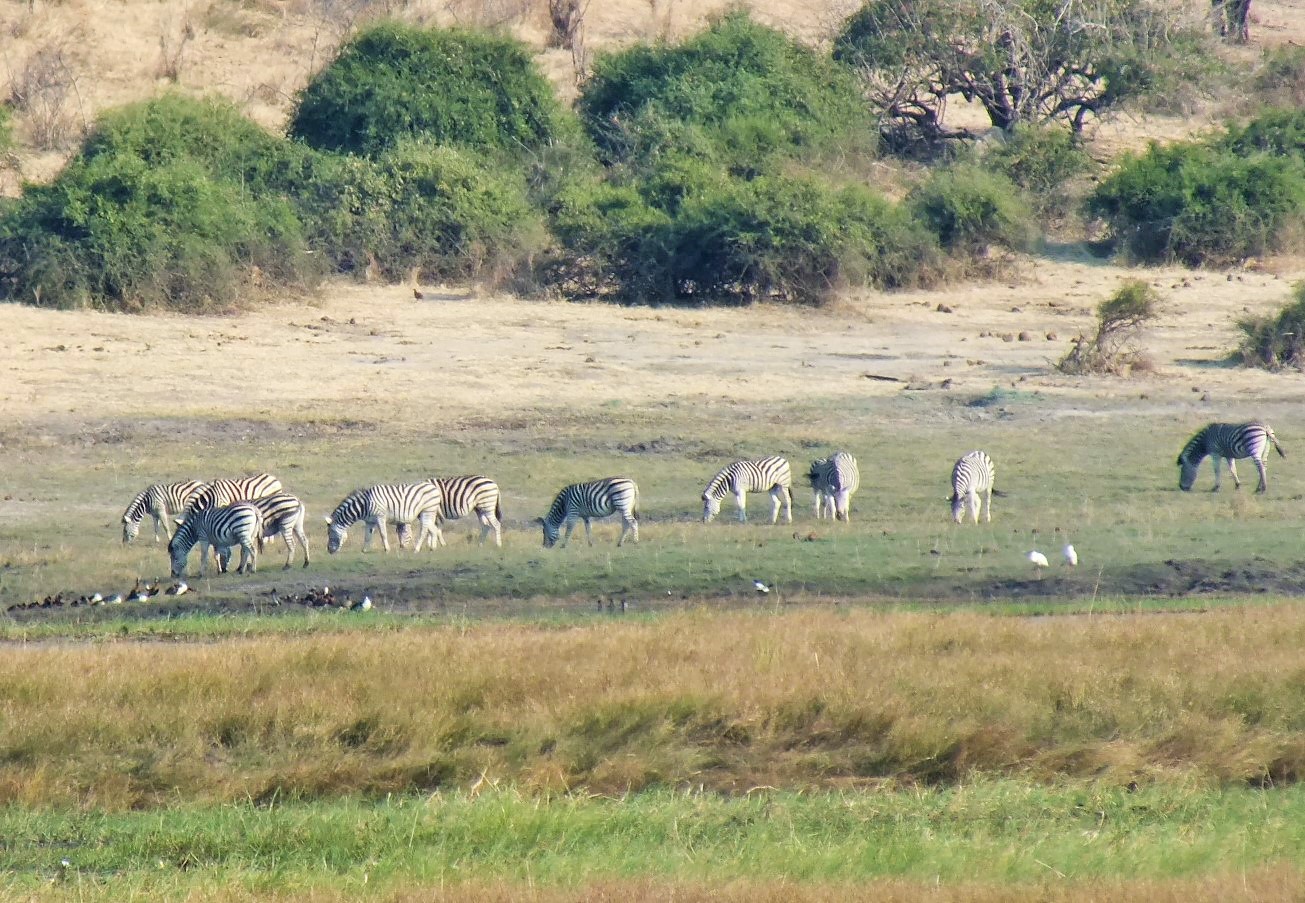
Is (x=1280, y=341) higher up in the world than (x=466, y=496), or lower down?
higher up

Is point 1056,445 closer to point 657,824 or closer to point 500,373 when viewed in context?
point 500,373

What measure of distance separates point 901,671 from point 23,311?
798 inches

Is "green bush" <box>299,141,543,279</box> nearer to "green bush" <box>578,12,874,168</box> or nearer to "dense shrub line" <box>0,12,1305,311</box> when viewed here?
"dense shrub line" <box>0,12,1305,311</box>

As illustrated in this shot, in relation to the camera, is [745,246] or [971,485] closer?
[971,485]


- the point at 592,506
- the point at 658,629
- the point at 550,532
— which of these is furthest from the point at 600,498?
the point at 658,629

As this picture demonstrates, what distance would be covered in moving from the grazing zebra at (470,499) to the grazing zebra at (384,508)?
0.12m

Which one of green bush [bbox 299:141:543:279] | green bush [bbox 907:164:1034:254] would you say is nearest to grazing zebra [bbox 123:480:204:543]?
green bush [bbox 299:141:543:279]

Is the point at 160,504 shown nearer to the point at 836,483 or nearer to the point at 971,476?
the point at 836,483

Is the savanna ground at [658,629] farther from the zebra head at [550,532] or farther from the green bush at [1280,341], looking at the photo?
the green bush at [1280,341]

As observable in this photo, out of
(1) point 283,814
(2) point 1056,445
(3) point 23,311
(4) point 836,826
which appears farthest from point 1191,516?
(3) point 23,311

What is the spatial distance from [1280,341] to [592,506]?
42.8 ft

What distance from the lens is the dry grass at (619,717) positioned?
9078 millimetres

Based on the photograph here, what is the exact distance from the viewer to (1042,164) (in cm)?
3747

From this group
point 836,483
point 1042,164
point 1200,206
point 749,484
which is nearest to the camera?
point 836,483
